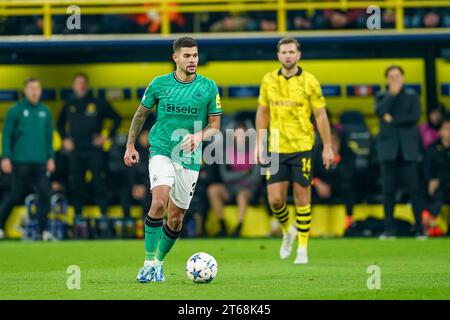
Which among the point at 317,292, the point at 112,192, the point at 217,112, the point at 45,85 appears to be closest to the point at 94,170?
the point at 112,192

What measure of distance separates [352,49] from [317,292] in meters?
12.3

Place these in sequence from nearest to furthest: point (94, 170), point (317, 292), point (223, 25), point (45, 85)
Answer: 1. point (317, 292)
2. point (94, 170)
3. point (223, 25)
4. point (45, 85)

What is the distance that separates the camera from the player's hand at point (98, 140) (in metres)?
19.8

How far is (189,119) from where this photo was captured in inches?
446

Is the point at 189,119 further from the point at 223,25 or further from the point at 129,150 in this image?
the point at 223,25

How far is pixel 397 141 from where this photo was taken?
18438 mm

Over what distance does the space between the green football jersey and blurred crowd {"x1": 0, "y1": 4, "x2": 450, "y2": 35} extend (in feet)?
30.7

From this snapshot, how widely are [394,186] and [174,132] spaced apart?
7.81 meters

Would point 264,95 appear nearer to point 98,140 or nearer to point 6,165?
point 6,165

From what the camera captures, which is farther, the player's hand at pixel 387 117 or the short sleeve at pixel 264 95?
the player's hand at pixel 387 117

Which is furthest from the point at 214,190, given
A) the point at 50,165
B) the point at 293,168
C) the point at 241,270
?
the point at 241,270

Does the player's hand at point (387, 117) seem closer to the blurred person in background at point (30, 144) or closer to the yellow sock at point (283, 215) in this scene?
the yellow sock at point (283, 215)

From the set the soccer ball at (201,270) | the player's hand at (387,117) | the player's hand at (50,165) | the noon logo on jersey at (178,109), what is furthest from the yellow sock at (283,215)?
the player's hand at (50,165)

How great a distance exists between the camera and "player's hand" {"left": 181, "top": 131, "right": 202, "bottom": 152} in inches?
428
